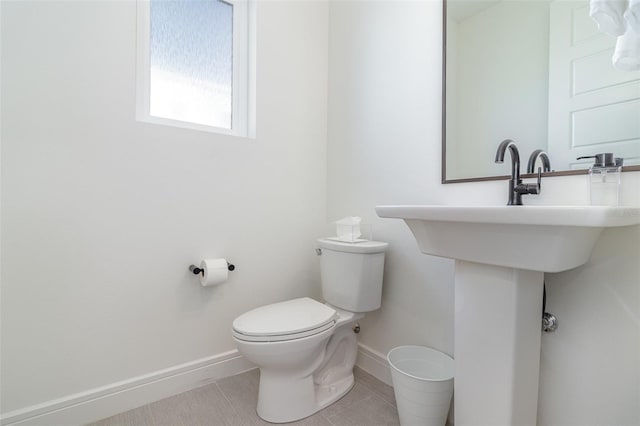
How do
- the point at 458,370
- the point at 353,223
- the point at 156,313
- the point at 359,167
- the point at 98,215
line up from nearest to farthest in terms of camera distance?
1. the point at 458,370
2. the point at 98,215
3. the point at 156,313
4. the point at 353,223
5. the point at 359,167

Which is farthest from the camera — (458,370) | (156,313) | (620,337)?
(156,313)

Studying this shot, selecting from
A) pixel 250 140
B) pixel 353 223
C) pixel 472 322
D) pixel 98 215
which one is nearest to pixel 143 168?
pixel 98 215

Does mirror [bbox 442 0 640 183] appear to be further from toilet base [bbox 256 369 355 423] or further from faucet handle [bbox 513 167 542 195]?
toilet base [bbox 256 369 355 423]

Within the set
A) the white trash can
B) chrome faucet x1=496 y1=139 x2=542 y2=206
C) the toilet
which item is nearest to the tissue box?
the toilet

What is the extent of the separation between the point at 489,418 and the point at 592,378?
0.34m

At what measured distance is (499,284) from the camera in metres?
0.85

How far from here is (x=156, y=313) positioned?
1378 mm

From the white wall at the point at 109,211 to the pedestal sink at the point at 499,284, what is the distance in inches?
37.8

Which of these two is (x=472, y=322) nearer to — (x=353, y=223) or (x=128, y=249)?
(x=353, y=223)

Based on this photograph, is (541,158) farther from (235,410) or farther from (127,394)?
(127,394)

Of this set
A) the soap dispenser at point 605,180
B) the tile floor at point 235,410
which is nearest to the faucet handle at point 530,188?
the soap dispenser at point 605,180

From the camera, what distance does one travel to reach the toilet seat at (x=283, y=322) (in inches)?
45.1

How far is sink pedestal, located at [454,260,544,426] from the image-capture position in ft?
2.74

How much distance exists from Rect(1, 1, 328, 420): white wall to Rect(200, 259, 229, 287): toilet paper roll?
9 cm
